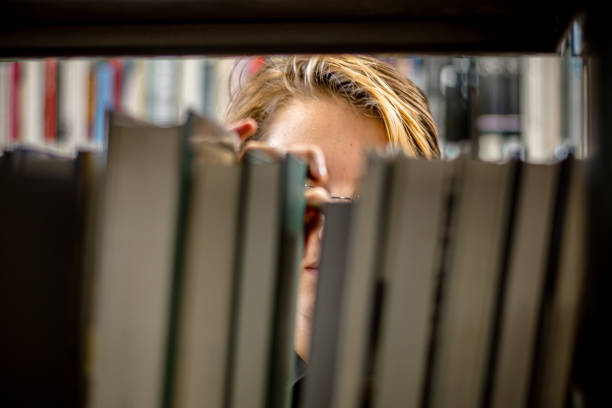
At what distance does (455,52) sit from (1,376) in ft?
1.29

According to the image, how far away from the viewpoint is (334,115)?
2.82 ft

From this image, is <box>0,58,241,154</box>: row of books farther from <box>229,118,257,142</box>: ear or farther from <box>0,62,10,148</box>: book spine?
<box>229,118,257,142</box>: ear

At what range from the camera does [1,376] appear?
360mm

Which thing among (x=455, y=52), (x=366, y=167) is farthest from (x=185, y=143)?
(x=455, y=52)

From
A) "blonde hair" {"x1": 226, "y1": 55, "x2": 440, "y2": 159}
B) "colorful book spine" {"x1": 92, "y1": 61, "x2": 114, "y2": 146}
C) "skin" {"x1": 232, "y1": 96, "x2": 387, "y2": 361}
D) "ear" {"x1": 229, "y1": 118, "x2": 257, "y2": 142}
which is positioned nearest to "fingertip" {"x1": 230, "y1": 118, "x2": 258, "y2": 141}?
"ear" {"x1": 229, "y1": 118, "x2": 257, "y2": 142}

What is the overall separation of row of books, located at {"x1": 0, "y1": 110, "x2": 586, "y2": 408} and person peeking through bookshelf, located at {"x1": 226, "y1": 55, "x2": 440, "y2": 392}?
0.34m

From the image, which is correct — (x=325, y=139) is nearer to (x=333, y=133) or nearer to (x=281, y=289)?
(x=333, y=133)

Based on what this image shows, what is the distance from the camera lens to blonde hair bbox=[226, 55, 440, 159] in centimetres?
89

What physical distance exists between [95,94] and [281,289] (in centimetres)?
157

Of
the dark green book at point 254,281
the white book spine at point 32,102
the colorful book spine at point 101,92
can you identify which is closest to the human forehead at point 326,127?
the dark green book at point 254,281

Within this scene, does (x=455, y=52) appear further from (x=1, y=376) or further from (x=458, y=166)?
(x=1, y=376)

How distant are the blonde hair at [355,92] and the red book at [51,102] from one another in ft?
2.88

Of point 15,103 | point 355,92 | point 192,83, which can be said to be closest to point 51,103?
point 15,103

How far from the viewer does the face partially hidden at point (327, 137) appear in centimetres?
75
